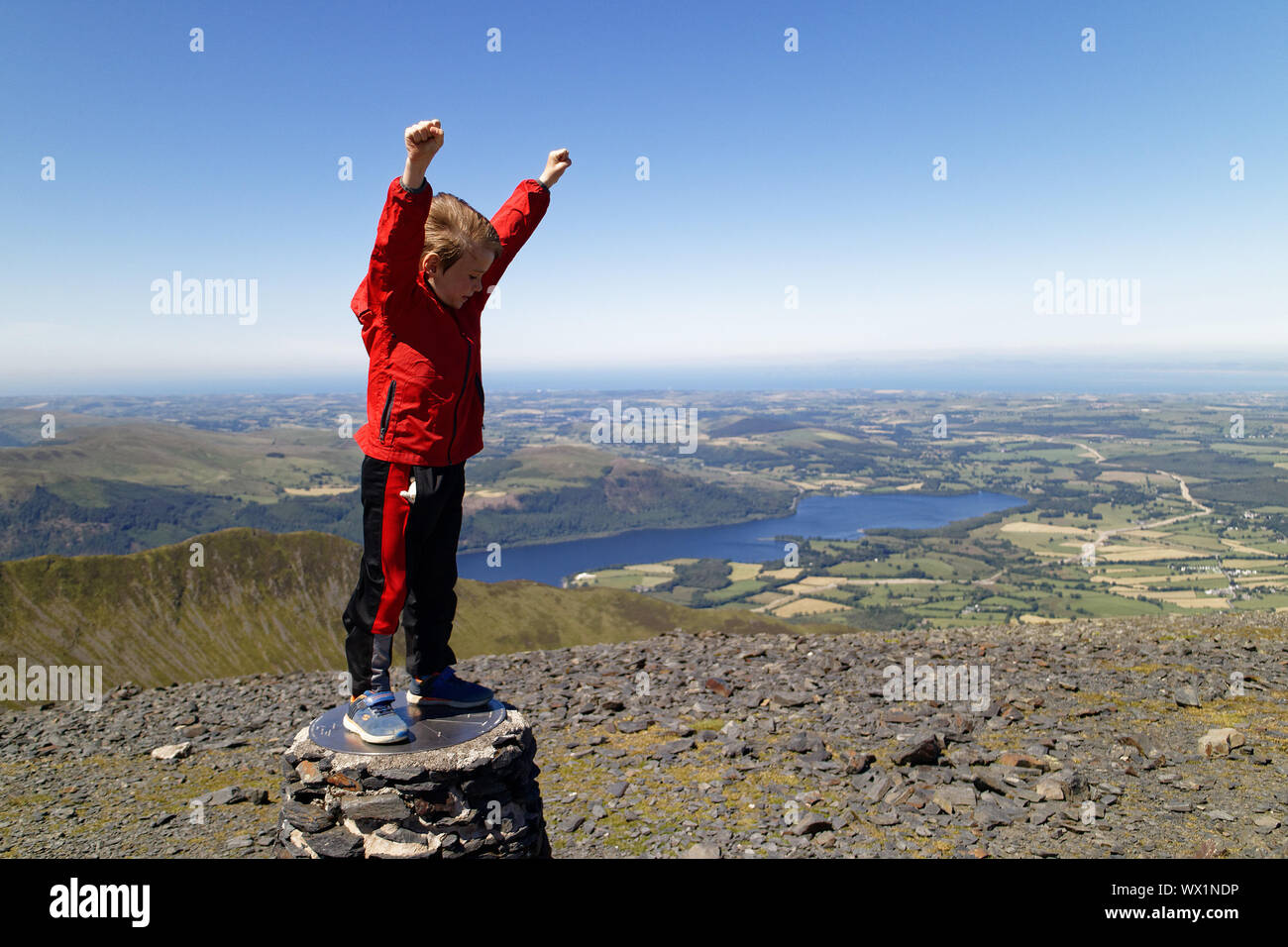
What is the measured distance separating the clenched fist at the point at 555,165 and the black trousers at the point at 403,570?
2.88 meters

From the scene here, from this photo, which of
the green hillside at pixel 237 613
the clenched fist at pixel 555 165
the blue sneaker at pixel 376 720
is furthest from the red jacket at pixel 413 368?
the green hillside at pixel 237 613

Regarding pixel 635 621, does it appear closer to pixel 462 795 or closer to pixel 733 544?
pixel 462 795

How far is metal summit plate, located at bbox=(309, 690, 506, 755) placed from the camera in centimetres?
535

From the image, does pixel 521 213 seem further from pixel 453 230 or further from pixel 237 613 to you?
pixel 237 613

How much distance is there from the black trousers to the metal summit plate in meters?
0.32

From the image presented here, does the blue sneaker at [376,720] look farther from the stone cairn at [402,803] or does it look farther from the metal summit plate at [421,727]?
the stone cairn at [402,803]

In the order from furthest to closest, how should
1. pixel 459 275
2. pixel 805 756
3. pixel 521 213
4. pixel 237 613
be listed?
pixel 237 613 < pixel 805 756 < pixel 521 213 < pixel 459 275

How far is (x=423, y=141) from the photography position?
4227 mm

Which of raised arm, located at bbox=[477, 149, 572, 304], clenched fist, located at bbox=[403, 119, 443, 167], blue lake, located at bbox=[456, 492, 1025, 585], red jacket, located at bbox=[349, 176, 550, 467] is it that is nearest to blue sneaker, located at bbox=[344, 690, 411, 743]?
red jacket, located at bbox=[349, 176, 550, 467]

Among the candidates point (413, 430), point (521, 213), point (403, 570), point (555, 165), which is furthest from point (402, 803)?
point (555, 165)

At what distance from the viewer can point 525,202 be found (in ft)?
20.3

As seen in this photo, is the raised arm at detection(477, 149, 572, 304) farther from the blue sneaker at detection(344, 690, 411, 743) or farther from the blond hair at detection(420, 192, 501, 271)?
the blue sneaker at detection(344, 690, 411, 743)

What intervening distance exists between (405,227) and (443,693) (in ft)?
13.2
